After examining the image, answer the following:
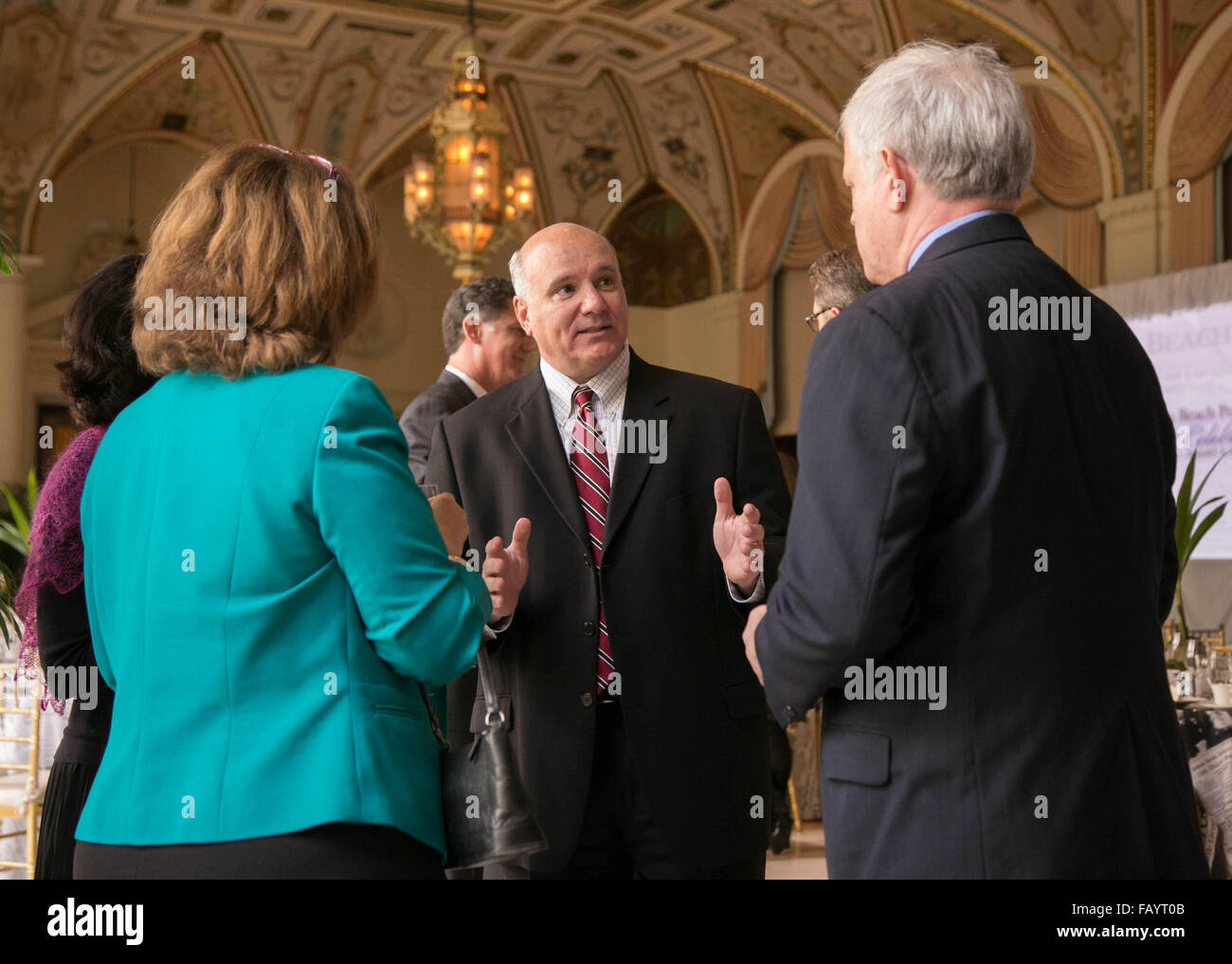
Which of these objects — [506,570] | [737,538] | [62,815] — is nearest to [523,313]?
[506,570]

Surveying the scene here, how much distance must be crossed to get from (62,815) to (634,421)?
131 cm

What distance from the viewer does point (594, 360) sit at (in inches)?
106

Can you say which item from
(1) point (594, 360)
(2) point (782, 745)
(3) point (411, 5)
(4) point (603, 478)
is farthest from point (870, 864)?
(3) point (411, 5)

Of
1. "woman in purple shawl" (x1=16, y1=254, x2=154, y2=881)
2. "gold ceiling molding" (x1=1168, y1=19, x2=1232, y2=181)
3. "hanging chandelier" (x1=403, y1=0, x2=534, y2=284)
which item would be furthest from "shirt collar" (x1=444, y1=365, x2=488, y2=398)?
"gold ceiling molding" (x1=1168, y1=19, x2=1232, y2=181)

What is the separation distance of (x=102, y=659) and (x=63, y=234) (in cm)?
1383

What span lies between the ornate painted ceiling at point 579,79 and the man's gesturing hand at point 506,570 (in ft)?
30.6

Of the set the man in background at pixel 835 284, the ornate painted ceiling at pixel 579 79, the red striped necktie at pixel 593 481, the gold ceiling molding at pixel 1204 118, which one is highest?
the ornate painted ceiling at pixel 579 79

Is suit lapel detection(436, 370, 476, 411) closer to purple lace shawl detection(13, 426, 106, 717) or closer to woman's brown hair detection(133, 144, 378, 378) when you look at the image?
purple lace shawl detection(13, 426, 106, 717)

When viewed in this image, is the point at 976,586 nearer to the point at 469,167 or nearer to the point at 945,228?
the point at 945,228

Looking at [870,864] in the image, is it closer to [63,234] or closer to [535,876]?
[535,876]

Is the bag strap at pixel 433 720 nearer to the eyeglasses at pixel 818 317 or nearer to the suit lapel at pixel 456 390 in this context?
the eyeglasses at pixel 818 317

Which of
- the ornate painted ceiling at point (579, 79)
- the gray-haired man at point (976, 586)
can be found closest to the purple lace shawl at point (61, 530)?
the gray-haired man at point (976, 586)

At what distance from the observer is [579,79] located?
14.7 metres

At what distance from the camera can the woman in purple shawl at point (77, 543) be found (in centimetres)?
220
